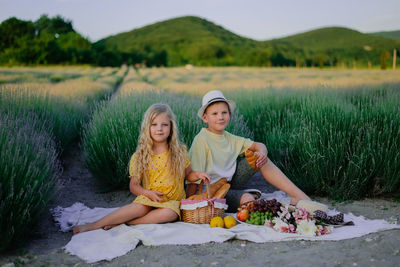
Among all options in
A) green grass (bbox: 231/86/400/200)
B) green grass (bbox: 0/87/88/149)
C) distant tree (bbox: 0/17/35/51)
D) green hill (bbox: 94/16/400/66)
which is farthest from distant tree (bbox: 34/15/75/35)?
green grass (bbox: 231/86/400/200)

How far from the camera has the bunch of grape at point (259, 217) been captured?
3.28 m

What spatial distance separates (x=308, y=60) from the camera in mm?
59219

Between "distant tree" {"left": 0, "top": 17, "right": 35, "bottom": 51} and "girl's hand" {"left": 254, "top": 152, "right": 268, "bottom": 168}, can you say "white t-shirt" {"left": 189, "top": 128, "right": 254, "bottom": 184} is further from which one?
"distant tree" {"left": 0, "top": 17, "right": 35, "bottom": 51}

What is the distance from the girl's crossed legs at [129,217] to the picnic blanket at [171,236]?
60mm

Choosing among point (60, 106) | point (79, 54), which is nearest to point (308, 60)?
point (79, 54)

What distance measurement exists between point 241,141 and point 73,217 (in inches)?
72.2

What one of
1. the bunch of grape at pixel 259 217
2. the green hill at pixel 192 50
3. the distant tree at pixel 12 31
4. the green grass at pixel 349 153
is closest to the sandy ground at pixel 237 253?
the bunch of grape at pixel 259 217

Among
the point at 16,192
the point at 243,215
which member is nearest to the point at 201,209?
the point at 243,215

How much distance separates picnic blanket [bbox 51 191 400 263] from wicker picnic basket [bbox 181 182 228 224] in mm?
62

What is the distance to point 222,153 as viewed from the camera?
372 cm

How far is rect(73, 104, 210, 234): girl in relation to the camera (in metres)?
3.26

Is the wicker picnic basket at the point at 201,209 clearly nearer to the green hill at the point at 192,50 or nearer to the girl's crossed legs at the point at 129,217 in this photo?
the girl's crossed legs at the point at 129,217

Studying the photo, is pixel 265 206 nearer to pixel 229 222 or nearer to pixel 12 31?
pixel 229 222

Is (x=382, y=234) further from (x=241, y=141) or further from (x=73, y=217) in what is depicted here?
(x=73, y=217)
